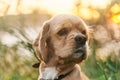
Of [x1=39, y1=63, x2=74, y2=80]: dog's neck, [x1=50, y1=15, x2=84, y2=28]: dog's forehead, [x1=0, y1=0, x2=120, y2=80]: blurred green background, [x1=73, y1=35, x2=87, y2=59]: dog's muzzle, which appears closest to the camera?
[x1=73, y1=35, x2=87, y2=59]: dog's muzzle

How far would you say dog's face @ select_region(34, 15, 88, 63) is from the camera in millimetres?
8188

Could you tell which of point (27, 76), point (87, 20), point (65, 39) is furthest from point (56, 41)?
point (87, 20)

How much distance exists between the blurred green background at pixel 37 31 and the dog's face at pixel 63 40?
6.78 ft

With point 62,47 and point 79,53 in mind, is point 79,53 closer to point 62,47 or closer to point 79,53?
point 79,53

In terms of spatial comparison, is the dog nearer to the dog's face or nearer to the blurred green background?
the dog's face

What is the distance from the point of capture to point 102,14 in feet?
39.9

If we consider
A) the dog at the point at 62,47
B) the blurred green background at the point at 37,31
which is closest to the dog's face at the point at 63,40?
the dog at the point at 62,47

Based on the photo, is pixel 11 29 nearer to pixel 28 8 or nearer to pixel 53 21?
pixel 28 8

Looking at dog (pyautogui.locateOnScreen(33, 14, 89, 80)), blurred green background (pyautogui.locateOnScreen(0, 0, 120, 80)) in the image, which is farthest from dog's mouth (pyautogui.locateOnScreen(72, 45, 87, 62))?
blurred green background (pyautogui.locateOnScreen(0, 0, 120, 80))

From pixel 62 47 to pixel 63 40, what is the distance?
0.07m

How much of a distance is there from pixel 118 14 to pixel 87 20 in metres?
0.52

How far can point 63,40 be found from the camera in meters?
8.30

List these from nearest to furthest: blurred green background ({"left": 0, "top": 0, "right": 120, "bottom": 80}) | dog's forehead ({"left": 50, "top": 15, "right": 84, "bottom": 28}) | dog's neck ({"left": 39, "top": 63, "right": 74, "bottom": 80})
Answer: dog's forehead ({"left": 50, "top": 15, "right": 84, "bottom": 28}) < dog's neck ({"left": 39, "top": 63, "right": 74, "bottom": 80}) < blurred green background ({"left": 0, "top": 0, "right": 120, "bottom": 80})

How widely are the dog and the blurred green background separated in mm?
2052
